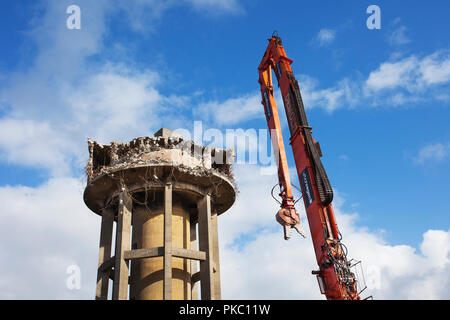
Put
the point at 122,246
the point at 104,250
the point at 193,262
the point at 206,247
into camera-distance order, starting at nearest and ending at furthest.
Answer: the point at 122,246 → the point at 206,247 → the point at 104,250 → the point at 193,262

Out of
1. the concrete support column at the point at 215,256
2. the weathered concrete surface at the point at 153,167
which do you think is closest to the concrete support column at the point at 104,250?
the weathered concrete surface at the point at 153,167

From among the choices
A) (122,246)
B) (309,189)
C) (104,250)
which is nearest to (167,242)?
(122,246)

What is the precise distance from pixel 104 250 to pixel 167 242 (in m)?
4.34

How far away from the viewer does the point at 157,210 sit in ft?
84.8

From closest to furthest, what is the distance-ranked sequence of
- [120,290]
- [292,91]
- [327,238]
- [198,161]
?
[327,238]
[292,91]
[120,290]
[198,161]

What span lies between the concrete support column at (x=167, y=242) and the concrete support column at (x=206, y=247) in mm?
1983

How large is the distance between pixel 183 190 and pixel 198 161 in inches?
75.0

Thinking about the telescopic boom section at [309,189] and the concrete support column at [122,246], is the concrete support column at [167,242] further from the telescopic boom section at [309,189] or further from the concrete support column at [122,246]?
the telescopic boom section at [309,189]

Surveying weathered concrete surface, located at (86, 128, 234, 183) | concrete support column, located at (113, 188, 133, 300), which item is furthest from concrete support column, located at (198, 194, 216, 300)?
concrete support column, located at (113, 188, 133, 300)

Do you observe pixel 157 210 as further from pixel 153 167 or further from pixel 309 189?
pixel 309 189
